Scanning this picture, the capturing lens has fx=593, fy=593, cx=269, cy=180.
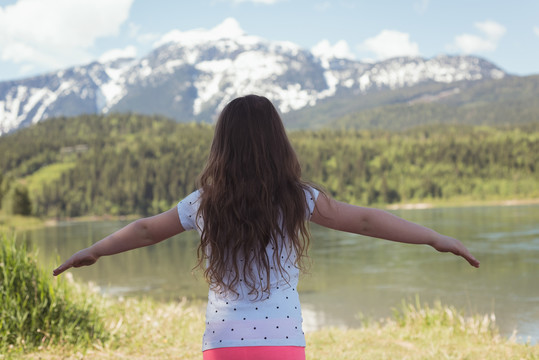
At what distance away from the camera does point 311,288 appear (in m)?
22.0

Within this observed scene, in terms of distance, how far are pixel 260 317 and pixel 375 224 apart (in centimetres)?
65

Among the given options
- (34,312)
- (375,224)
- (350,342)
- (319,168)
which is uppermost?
(319,168)

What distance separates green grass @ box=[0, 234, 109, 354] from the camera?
21.7ft

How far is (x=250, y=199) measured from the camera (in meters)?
2.51

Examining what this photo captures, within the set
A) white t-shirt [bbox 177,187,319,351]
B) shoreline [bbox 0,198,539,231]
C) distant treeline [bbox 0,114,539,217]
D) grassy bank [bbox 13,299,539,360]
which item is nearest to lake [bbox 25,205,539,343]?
grassy bank [bbox 13,299,539,360]

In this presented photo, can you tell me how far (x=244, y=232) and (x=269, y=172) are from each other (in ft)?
0.90

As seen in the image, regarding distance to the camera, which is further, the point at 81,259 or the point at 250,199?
the point at 81,259

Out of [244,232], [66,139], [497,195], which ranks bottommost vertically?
[497,195]

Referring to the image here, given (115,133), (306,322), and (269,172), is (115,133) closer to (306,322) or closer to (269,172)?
(306,322)

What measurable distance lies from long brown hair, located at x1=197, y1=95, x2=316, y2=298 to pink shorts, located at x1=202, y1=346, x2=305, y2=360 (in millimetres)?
238

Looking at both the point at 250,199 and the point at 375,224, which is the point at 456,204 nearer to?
the point at 375,224

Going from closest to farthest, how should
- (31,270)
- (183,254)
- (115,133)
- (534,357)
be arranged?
(534,357), (31,270), (183,254), (115,133)

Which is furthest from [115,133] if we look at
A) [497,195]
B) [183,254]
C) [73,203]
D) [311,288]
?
[311,288]


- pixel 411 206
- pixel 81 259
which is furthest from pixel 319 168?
pixel 81 259
